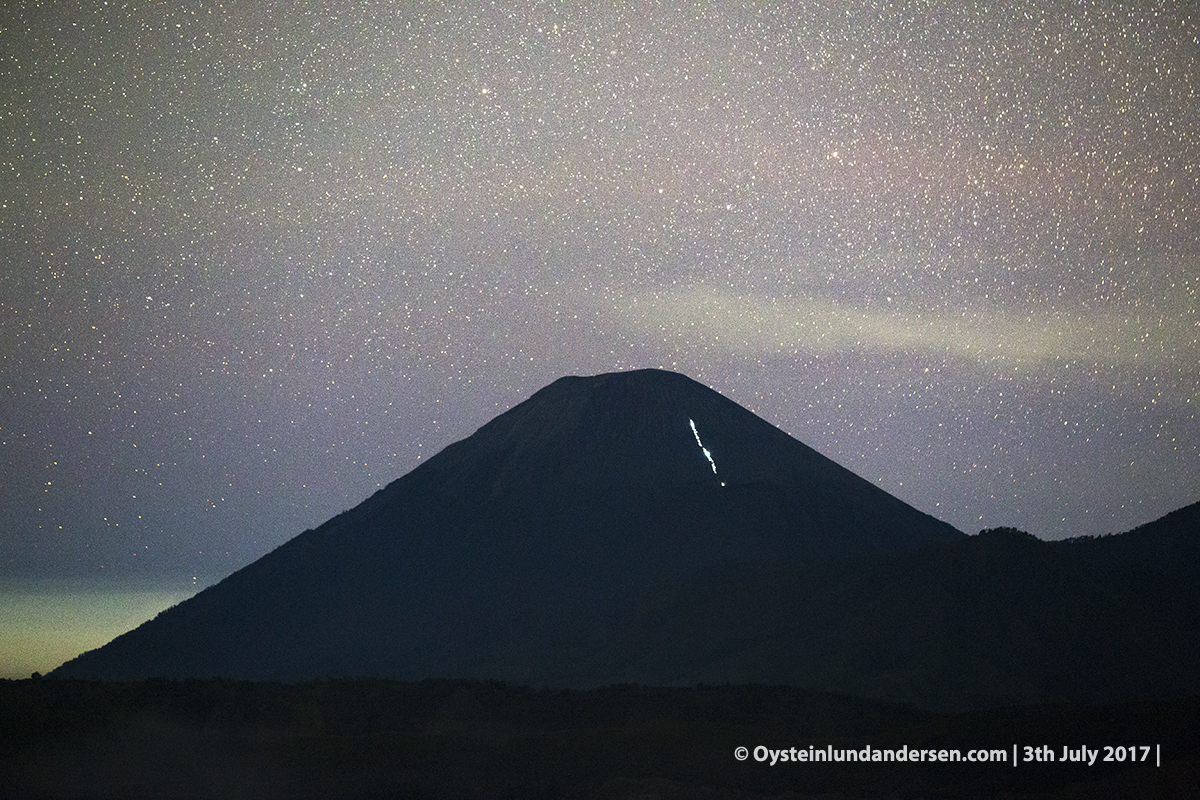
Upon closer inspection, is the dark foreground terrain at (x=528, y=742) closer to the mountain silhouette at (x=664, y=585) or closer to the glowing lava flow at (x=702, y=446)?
the mountain silhouette at (x=664, y=585)

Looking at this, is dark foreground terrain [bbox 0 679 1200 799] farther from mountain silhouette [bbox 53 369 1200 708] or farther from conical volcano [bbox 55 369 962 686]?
conical volcano [bbox 55 369 962 686]

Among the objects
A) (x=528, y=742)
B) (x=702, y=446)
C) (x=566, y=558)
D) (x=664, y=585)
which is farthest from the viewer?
(x=702, y=446)

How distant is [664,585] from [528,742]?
5800cm

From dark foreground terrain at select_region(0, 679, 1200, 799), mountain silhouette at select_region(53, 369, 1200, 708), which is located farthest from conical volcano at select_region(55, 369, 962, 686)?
dark foreground terrain at select_region(0, 679, 1200, 799)

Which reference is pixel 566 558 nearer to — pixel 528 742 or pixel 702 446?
pixel 702 446

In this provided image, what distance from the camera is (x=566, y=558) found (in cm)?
11831

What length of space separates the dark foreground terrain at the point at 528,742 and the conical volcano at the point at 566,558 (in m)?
27.8

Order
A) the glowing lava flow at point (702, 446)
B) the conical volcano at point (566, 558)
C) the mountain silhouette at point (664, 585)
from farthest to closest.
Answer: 1. the glowing lava flow at point (702, 446)
2. the conical volcano at point (566, 558)
3. the mountain silhouette at point (664, 585)

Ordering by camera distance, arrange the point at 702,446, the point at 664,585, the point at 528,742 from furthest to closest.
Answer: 1. the point at 702,446
2. the point at 664,585
3. the point at 528,742

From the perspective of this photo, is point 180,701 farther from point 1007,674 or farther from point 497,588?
point 497,588

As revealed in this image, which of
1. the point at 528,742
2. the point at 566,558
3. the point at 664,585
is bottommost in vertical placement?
the point at 528,742

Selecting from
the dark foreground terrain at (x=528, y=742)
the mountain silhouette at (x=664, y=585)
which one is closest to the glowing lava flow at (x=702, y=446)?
the mountain silhouette at (x=664, y=585)

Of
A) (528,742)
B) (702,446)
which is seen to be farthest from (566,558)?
(528,742)

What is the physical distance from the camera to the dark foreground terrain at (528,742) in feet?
138
